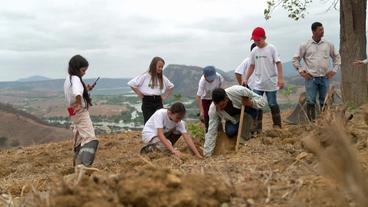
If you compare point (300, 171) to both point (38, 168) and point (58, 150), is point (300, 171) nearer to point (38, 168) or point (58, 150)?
point (38, 168)

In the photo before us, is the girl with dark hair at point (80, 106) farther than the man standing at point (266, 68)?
No

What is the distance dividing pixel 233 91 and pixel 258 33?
85 centimetres

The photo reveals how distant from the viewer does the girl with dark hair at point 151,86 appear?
6758mm

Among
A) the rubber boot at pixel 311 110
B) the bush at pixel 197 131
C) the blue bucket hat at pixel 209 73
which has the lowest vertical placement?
the bush at pixel 197 131

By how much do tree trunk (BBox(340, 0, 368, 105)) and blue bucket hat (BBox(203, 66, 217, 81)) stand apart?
2845mm

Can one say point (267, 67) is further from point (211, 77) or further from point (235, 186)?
point (235, 186)

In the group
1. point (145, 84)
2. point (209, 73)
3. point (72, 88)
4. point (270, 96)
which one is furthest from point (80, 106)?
point (270, 96)

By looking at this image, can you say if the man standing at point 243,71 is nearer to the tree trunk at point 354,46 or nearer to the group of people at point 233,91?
the group of people at point 233,91

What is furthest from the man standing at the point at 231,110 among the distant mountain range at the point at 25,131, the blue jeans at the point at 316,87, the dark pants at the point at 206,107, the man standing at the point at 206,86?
the distant mountain range at the point at 25,131

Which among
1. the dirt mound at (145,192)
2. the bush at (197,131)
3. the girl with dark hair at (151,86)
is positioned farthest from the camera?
the bush at (197,131)

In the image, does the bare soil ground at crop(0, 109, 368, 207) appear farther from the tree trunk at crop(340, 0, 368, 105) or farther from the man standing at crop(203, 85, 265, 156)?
the tree trunk at crop(340, 0, 368, 105)

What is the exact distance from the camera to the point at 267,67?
22.4ft

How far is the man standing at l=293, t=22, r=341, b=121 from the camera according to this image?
6914 millimetres

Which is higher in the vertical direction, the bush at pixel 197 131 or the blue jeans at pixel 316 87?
the blue jeans at pixel 316 87
